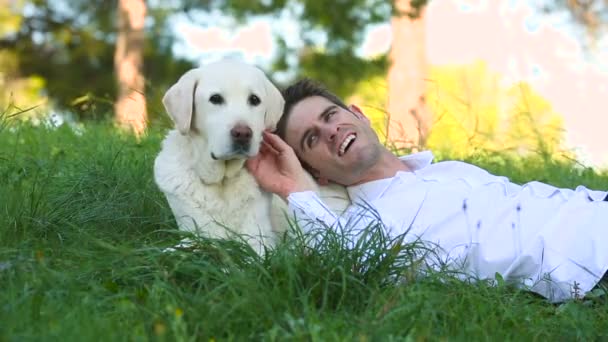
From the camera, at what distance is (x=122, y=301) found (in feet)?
10.3

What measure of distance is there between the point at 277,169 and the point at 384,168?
0.71 meters

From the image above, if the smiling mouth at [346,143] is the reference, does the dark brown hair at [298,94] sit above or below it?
above

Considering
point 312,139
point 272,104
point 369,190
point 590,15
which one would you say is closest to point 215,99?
point 272,104

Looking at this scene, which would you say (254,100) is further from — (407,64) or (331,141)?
(407,64)

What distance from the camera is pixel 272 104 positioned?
13.4 feet

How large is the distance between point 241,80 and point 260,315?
122 cm

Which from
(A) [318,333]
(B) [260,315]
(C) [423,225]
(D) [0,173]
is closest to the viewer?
(A) [318,333]

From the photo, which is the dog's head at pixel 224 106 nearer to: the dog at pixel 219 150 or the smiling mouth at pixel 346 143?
the dog at pixel 219 150

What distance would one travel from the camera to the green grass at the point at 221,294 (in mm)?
2955

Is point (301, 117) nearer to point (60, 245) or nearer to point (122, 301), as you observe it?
point (60, 245)

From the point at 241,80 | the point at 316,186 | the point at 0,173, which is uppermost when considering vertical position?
the point at 241,80

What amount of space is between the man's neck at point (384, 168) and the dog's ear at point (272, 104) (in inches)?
27.6

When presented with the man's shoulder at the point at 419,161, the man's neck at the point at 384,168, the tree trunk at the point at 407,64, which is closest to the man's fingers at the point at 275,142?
the man's neck at the point at 384,168

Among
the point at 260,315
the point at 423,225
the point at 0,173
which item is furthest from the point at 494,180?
the point at 0,173
